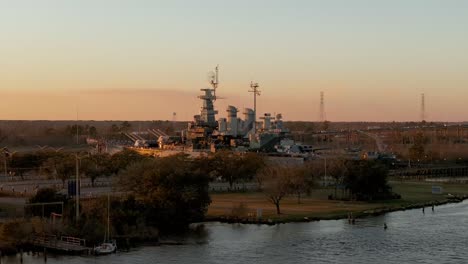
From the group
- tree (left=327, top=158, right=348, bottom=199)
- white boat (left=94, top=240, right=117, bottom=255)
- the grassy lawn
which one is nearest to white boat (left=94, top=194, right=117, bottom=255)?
white boat (left=94, top=240, right=117, bottom=255)

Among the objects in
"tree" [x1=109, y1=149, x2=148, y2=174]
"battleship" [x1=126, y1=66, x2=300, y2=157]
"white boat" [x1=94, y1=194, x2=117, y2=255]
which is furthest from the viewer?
"battleship" [x1=126, y1=66, x2=300, y2=157]

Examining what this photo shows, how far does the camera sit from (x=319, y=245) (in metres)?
31.5

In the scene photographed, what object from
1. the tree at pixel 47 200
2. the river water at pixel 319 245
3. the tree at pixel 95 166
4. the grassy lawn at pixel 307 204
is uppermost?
the tree at pixel 95 166

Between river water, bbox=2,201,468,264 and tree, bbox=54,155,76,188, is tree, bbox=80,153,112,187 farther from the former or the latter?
river water, bbox=2,201,468,264

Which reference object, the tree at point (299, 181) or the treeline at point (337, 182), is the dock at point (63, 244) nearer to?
the treeline at point (337, 182)

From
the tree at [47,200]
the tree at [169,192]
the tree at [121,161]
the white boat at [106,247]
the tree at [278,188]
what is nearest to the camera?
the white boat at [106,247]

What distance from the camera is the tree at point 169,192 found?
3566 cm

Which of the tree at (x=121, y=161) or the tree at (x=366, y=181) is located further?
the tree at (x=121, y=161)

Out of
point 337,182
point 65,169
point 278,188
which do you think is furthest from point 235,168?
point 278,188

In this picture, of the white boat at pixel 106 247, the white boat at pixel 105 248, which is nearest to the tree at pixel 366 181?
the white boat at pixel 106 247

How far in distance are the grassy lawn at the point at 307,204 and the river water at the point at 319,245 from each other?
6.55ft

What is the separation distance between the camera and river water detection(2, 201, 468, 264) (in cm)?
2852

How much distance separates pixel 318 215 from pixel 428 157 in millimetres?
55060

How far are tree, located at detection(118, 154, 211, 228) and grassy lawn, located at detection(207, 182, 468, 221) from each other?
258 centimetres
